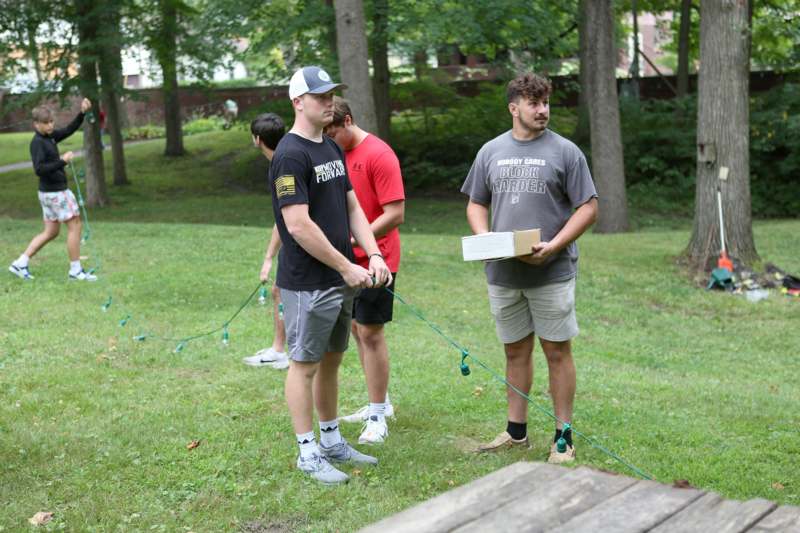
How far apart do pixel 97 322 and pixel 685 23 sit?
2092cm

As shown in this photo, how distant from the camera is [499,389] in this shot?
22.4 feet

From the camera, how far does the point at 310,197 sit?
4711 millimetres

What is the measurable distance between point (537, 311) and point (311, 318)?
4.02 feet

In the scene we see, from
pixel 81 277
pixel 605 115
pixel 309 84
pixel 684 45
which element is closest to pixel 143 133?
pixel 684 45

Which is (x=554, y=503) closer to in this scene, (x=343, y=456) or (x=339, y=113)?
(x=343, y=456)

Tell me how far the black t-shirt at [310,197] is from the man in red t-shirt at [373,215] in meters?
0.57

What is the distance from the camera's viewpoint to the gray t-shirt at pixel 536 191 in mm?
4988

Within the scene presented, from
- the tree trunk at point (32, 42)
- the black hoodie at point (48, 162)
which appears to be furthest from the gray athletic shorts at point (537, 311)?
the tree trunk at point (32, 42)

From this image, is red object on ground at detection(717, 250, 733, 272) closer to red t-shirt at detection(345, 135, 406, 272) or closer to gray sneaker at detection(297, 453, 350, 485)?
Answer: red t-shirt at detection(345, 135, 406, 272)

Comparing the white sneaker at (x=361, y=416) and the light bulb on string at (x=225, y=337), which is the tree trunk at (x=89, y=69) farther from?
the white sneaker at (x=361, y=416)

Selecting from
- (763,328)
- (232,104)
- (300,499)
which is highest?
(232,104)

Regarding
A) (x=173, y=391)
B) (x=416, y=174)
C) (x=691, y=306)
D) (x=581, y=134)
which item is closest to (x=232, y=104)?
(x=416, y=174)

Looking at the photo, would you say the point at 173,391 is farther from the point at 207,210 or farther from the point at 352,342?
the point at 207,210

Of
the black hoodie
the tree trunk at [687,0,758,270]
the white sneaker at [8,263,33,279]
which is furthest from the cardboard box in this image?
the tree trunk at [687,0,758,270]
